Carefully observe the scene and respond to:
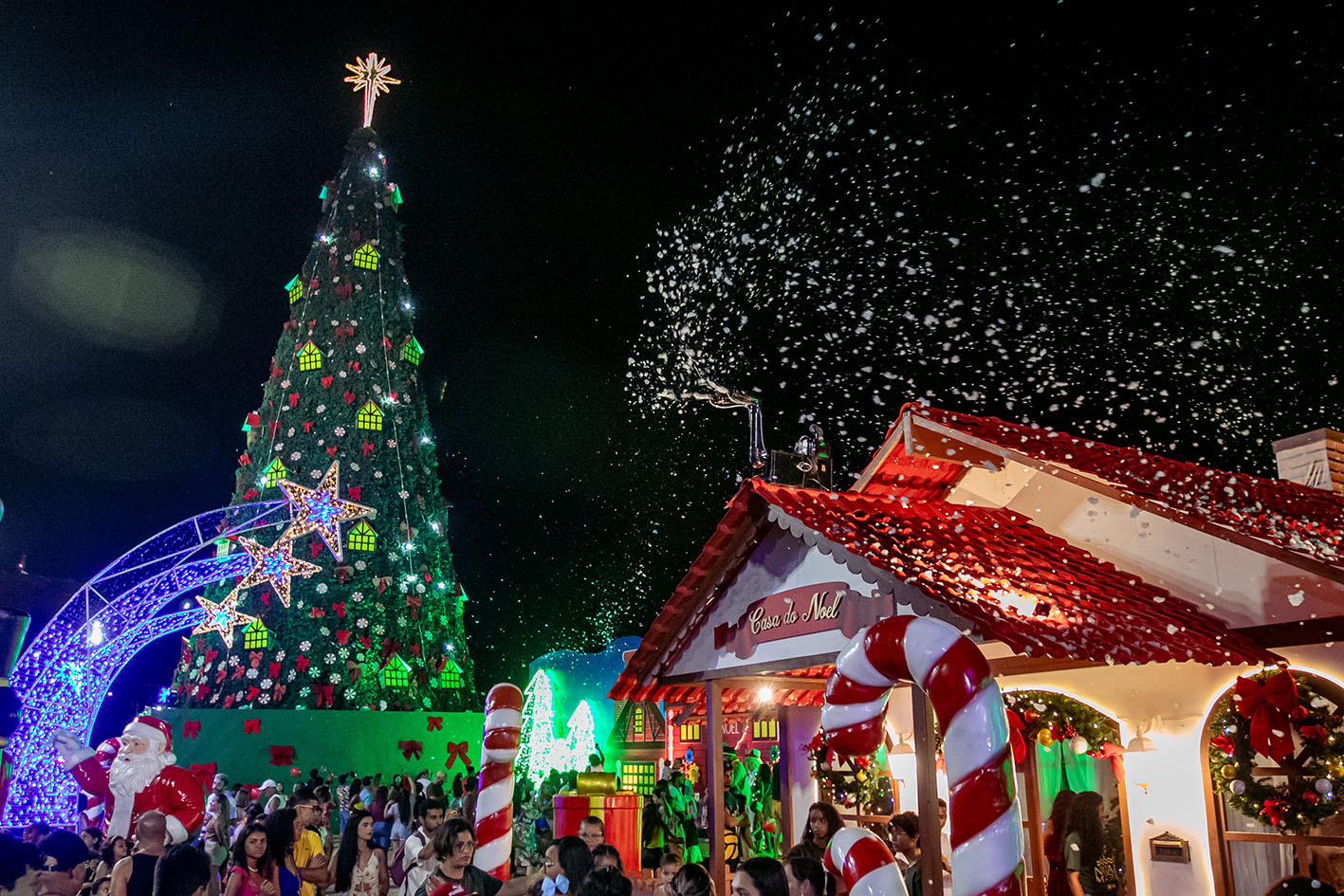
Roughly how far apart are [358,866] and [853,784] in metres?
6.01

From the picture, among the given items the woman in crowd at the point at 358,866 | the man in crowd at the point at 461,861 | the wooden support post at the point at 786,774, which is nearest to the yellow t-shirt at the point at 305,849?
the woman in crowd at the point at 358,866

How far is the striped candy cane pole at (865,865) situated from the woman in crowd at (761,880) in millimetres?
570

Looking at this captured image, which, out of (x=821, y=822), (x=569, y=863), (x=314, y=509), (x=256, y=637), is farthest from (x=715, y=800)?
(x=256, y=637)

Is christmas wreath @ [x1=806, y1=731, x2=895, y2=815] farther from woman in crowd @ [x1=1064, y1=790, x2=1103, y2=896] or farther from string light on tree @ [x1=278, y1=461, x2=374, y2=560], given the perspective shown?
string light on tree @ [x1=278, y1=461, x2=374, y2=560]

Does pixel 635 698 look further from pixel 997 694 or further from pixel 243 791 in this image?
pixel 243 791

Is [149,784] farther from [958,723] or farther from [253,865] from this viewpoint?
[958,723]

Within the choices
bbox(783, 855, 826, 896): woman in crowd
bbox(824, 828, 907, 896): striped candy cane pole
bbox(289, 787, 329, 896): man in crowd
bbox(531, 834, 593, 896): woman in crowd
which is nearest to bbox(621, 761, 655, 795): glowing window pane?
bbox(289, 787, 329, 896): man in crowd

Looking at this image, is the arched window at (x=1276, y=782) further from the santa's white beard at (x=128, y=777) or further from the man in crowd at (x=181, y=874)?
the santa's white beard at (x=128, y=777)

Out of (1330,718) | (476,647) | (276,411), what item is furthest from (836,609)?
(476,647)

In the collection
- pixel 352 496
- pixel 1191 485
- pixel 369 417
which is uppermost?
pixel 369 417

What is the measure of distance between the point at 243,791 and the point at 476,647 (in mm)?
26637

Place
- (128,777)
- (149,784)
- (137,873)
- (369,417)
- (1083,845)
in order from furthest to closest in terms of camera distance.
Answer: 1. (369,417)
2. (1083,845)
3. (128,777)
4. (149,784)
5. (137,873)

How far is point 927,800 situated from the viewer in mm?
7449

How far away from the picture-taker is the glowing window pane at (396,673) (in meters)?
26.6
